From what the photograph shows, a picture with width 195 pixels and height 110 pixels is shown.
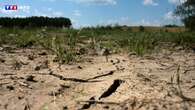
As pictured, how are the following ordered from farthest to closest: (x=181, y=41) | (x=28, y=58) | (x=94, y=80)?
(x=181, y=41)
(x=28, y=58)
(x=94, y=80)

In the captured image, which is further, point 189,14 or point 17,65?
point 189,14

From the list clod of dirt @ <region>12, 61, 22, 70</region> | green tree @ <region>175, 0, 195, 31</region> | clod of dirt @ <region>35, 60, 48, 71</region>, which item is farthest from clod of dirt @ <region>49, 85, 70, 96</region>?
green tree @ <region>175, 0, 195, 31</region>

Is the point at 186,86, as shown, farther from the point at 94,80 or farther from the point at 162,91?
the point at 94,80

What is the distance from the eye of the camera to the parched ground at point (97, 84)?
260cm

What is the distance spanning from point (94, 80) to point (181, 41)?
10.3ft

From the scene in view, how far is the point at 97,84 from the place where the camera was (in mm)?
3131

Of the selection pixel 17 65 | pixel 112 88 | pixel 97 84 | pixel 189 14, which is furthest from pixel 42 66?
pixel 189 14

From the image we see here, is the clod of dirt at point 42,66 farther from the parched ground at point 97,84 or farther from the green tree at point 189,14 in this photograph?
the green tree at point 189,14

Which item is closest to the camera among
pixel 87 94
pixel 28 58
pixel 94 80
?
pixel 87 94

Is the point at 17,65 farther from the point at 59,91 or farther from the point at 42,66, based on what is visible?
the point at 59,91

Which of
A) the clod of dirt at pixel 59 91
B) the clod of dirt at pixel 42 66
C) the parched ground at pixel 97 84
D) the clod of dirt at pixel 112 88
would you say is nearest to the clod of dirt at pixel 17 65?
the parched ground at pixel 97 84

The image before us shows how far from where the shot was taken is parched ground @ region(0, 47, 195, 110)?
2.60 metres

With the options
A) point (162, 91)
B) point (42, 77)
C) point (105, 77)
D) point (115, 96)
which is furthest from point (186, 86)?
point (42, 77)

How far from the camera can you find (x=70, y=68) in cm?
394
